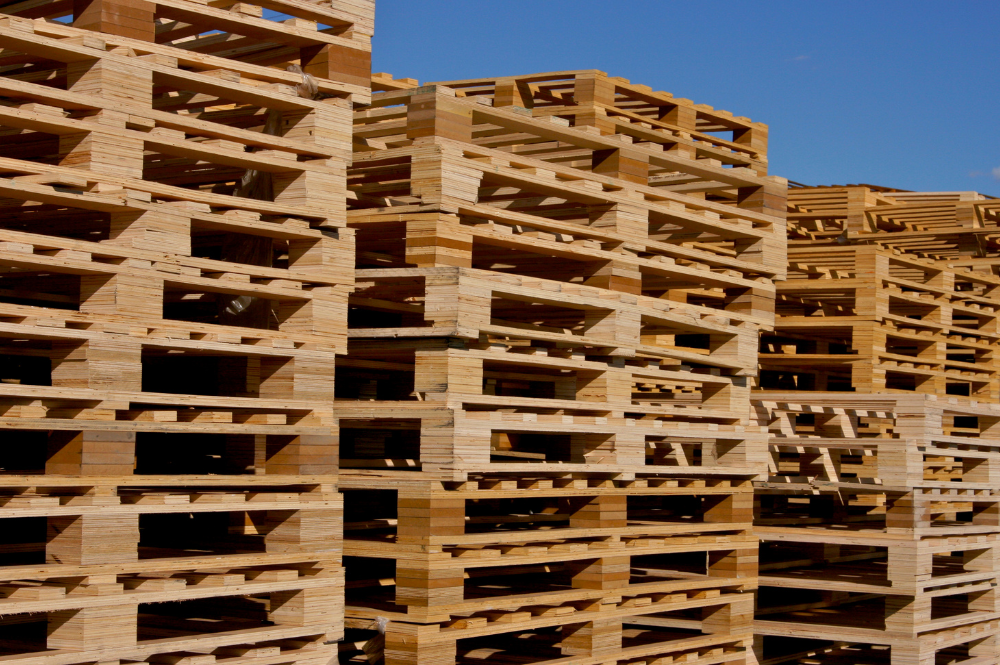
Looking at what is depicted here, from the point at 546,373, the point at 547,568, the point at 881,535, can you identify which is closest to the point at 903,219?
the point at 881,535

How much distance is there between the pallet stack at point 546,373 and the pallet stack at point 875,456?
124 cm

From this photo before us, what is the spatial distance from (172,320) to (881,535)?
7532 millimetres

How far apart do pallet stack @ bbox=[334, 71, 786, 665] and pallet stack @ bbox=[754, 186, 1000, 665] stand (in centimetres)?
124

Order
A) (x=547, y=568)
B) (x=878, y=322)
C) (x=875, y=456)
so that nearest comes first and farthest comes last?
(x=547, y=568) < (x=878, y=322) < (x=875, y=456)

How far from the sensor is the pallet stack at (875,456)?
510 inches

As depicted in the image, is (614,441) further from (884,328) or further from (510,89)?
(884,328)

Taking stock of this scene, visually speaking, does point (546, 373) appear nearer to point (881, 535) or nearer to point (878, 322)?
point (881, 535)

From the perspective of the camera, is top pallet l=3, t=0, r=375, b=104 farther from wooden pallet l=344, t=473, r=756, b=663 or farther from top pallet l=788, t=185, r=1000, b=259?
top pallet l=788, t=185, r=1000, b=259

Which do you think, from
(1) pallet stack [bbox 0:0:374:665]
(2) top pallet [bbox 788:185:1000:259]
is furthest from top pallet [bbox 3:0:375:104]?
(2) top pallet [bbox 788:185:1000:259]

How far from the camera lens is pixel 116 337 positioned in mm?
7625

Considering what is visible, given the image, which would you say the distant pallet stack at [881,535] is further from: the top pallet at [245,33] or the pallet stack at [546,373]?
the top pallet at [245,33]

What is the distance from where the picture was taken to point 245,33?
8641mm

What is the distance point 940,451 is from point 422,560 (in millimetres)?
6540

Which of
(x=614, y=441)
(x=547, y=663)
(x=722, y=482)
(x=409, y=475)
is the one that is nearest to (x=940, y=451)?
(x=722, y=482)
